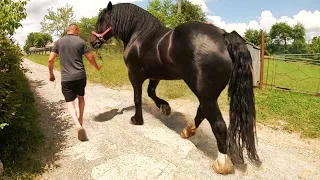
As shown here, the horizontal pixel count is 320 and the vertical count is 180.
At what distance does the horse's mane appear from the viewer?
466 centimetres

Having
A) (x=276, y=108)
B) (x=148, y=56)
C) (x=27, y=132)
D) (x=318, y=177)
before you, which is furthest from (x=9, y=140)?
(x=276, y=108)

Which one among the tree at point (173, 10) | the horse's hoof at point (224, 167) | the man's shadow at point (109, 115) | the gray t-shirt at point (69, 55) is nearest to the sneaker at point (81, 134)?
the gray t-shirt at point (69, 55)

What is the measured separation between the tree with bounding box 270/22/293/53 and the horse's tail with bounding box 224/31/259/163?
88598mm

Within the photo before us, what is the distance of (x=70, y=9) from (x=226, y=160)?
3097cm

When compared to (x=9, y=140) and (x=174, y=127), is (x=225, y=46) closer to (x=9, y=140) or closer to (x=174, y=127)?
(x=174, y=127)

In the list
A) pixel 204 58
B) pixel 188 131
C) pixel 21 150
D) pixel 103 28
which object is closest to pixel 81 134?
pixel 21 150

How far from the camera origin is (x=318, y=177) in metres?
3.42

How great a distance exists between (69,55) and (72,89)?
0.58 m

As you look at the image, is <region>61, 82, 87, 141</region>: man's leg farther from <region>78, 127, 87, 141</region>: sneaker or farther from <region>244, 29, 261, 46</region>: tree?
<region>244, 29, 261, 46</region>: tree

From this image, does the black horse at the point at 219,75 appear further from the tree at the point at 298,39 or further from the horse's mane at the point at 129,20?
the tree at the point at 298,39

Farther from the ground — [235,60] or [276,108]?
[235,60]

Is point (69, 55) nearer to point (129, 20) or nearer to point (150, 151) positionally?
point (129, 20)

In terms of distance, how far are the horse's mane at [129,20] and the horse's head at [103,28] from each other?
0.04 m

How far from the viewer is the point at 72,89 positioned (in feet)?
14.0
